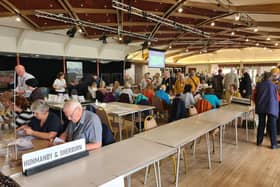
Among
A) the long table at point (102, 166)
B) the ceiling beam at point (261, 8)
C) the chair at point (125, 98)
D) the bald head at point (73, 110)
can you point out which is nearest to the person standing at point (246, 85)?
the ceiling beam at point (261, 8)

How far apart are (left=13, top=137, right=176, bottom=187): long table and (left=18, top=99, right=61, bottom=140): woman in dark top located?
789mm

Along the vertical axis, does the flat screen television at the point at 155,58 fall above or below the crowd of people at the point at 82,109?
above

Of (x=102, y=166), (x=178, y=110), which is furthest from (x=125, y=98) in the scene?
(x=102, y=166)

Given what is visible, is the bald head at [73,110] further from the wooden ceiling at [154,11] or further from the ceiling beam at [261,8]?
the ceiling beam at [261,8]

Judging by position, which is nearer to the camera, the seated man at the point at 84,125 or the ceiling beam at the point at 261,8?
the seated man at the point at 84,125

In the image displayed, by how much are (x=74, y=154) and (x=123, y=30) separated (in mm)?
7714

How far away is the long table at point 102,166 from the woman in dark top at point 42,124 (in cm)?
79

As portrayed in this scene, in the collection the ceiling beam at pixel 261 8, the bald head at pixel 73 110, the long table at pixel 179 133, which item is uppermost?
the ceiling beam at pixel 261 8

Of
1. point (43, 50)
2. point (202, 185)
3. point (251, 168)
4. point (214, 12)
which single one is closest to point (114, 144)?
point (202, 185)

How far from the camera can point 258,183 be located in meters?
2.73

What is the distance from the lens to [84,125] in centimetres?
200

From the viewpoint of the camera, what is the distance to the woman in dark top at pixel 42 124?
7.62ft

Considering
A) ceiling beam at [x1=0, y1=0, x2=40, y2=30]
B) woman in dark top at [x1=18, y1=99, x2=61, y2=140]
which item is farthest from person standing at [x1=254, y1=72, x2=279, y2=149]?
ceiling beam at [x1=0, y1=0, x2=40, y2=30]

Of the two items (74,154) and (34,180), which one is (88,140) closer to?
(74,154)
